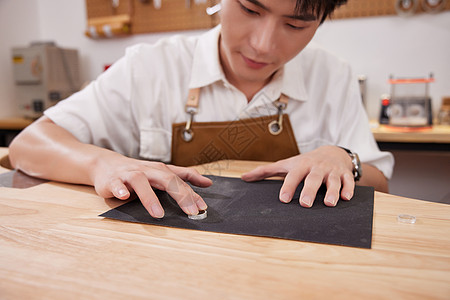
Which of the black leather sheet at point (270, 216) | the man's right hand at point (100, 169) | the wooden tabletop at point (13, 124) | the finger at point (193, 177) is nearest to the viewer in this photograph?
the black leather sheet at point (270, 216)

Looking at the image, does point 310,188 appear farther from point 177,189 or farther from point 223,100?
point 223,100

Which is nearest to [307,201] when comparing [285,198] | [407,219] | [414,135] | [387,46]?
[285,198]

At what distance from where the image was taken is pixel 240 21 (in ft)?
3.08

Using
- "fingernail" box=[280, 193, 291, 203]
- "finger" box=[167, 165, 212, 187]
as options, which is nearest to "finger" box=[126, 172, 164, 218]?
"finger" box=[167, 165, 212, 187]

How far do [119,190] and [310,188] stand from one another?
0.36 m

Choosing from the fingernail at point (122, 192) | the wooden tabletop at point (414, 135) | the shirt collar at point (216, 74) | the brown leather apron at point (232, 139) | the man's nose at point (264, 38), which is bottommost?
the wooden tabletop at point (414, 135)

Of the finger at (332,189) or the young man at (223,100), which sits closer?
the finger at (332,189)

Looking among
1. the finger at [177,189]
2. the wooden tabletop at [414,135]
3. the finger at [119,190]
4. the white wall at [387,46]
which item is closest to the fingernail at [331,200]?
the finger at [177,189]

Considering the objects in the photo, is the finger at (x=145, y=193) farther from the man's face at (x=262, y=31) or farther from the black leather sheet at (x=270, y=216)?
the man's face at (x=262, y=31)

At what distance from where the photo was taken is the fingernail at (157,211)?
611 mm

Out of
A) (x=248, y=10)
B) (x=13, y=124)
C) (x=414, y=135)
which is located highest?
(x=248, y=10)

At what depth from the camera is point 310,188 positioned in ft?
2.33

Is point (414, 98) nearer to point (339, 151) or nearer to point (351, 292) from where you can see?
point (339, 151)

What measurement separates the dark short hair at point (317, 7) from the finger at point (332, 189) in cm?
41
